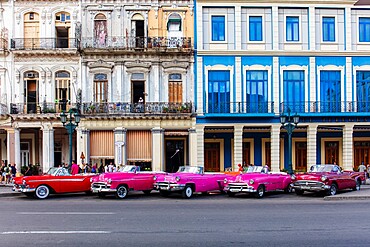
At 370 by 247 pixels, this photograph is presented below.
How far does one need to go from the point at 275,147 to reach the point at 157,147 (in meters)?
7.93

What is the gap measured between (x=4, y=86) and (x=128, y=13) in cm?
966

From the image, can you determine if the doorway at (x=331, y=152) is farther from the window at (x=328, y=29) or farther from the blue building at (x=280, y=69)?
the window at (x=328, y=29)

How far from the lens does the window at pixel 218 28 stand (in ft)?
106

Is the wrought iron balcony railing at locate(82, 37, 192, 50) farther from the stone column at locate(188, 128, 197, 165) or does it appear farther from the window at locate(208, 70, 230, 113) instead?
the stone column at locate(188, 128, 197, 165)

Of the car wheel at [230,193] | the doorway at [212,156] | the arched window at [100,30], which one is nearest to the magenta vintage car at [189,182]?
the car wheel at [230,193]

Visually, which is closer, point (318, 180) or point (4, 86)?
point (318, 180)

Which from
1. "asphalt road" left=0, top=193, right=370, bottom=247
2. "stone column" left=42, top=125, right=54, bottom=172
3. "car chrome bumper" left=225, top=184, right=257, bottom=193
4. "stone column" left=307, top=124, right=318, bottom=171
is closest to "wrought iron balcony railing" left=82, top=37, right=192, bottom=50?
"stone column" left=42, top=125, right=54, bottom=172

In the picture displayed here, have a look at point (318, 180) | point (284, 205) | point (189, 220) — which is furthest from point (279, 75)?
point (189, 220)

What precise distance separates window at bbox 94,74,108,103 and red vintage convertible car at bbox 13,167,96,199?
11686 mm

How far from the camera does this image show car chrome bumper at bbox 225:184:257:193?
1981 centimetres

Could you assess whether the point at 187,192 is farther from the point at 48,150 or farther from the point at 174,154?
the point at 48,150

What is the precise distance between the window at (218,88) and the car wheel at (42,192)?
575 inches

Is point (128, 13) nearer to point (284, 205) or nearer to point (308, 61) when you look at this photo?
point (308, 61)

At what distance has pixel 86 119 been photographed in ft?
104
